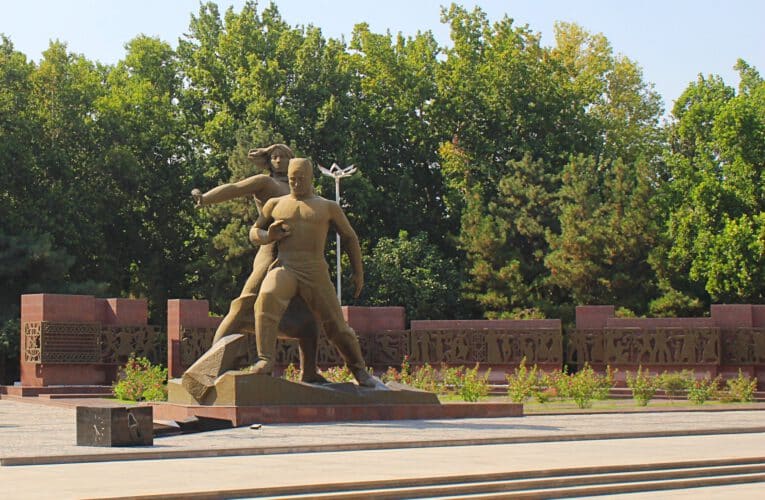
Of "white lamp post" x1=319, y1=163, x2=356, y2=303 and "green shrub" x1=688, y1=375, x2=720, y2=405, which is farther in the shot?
"white lamp post" x1=319, y1=163, x2=356, y2=303

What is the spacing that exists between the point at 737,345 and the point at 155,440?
1676cm

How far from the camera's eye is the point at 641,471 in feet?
37.4

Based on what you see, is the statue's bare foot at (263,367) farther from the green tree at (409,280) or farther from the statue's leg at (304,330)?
the green tree at (409,280)

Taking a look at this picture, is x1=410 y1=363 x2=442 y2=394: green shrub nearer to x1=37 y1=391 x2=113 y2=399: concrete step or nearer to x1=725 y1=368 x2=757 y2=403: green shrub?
x1=725 y1=368 x2=757 y2=403: green shrub

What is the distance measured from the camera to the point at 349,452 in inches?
507

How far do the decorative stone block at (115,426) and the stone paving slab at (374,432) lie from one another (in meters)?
0.20

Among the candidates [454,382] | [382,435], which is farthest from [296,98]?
[382,435]

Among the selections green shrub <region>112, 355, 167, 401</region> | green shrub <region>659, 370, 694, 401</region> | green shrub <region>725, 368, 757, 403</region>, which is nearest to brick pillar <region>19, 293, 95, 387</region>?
green shrub <region>112, 355, 167, 401</region>

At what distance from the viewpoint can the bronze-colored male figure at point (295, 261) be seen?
16.3 metres

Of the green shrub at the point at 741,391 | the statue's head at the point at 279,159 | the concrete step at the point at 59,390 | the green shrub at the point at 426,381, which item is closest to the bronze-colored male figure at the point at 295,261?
the statue's head at the point at 279,159

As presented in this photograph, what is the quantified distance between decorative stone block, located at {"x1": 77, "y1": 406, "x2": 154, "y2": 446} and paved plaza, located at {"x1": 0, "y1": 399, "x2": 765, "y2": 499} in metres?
0.24

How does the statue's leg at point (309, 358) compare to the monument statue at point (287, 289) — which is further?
the statue's leg at point (309, 358)

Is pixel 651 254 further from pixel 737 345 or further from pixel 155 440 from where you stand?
pixel 155 440

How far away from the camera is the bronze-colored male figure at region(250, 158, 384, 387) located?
643 inches
